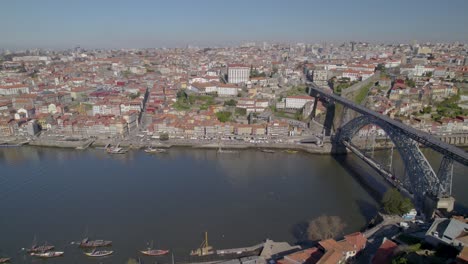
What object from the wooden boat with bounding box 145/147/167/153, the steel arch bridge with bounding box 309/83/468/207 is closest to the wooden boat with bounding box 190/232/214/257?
the steel arch bridge with bounding box 309/83/468/207

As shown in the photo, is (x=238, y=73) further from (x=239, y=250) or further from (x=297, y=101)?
(x=239, y=250)

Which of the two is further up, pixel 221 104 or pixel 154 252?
pixel 221 104

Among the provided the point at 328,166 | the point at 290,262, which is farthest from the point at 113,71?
the point at 290,262

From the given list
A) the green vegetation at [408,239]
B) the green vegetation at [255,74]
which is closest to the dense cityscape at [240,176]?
the green vegetation at [408,239]

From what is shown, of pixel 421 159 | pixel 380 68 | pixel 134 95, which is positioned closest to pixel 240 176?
pixel 421 159

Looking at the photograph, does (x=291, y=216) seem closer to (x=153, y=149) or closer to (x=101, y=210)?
(x=101, y=210)

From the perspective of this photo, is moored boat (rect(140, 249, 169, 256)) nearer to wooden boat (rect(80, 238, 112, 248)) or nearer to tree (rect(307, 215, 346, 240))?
wooden boat (rect(80, 238, 112, 248))
